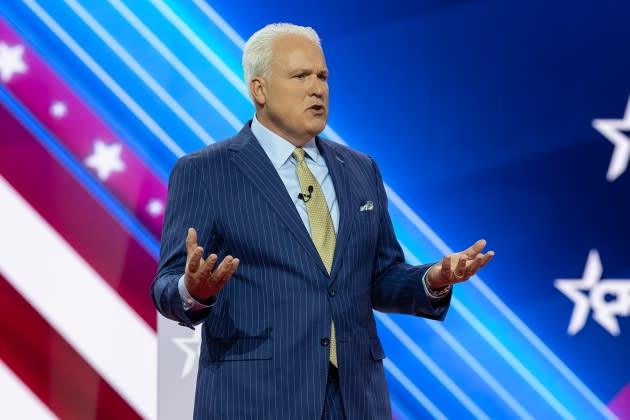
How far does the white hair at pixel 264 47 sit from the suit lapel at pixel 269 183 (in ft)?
0.55

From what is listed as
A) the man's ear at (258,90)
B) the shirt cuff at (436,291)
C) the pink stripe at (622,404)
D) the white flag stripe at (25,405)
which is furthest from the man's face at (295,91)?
the pink stripe at (622,404)

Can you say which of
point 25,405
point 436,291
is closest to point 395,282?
point 436,291

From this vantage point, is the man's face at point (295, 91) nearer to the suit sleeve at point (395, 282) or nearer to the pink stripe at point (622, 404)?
the suit sleeve at point (395, 282)

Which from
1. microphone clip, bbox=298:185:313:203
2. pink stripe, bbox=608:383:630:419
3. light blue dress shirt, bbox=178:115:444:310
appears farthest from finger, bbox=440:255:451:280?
pink stripe, bbox=608:383:630:419

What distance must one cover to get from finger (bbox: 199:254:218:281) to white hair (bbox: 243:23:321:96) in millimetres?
611

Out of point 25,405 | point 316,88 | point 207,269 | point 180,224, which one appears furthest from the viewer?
point 25,405

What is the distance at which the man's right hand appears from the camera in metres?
1.58

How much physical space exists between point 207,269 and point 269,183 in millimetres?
357

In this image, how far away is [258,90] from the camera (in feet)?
6.73

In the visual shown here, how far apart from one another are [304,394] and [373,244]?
1.29 ft

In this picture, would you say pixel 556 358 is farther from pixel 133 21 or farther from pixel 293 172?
pixel 133 21

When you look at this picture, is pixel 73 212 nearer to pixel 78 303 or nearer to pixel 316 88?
pixel 78 303

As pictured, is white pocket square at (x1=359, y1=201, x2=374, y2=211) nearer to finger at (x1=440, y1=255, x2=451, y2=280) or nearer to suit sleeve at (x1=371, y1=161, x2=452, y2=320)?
suit sleeve at (x1=371, y1=161, x2=452, y2=320)

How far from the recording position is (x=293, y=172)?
1979 millimetres
